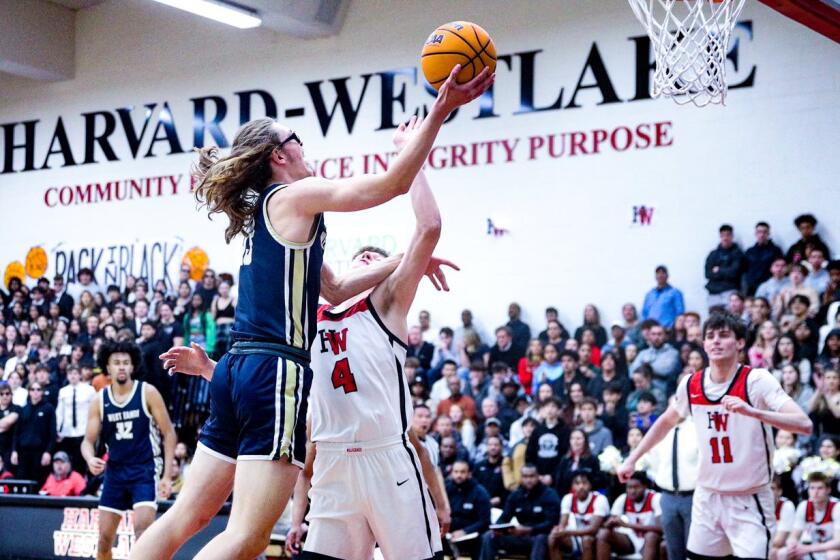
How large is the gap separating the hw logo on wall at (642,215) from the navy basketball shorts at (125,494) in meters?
7.96

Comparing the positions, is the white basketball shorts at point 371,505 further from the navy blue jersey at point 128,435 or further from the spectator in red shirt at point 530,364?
the spectator in red shirt at point 530,364

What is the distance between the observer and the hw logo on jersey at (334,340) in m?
5.52

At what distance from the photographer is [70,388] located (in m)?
17.9

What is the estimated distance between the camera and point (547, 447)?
13195 mm

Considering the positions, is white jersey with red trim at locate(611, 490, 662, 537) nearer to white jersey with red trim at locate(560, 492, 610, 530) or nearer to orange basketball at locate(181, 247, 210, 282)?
white jersey with red trim at locate(560, 492, 610, 530)

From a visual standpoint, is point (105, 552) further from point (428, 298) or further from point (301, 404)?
point (428, 298)

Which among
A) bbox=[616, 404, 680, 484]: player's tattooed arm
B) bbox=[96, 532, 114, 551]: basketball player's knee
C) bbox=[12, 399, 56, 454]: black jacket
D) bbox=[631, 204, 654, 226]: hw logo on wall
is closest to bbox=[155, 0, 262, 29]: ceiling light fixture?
bbox=[631, 204, 654, 226]: hw logo on wall

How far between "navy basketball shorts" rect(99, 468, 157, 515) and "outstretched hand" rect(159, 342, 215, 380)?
449 centimetres

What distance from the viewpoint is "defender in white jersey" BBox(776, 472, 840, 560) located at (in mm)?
10461

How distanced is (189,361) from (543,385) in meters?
9.32

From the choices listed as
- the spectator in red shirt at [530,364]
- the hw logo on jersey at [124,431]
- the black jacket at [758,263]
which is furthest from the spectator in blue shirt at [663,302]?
the hw logo on jersey at [124,431]

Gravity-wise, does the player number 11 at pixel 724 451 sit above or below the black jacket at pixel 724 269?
below

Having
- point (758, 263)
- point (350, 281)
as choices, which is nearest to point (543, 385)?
point (758, 263)

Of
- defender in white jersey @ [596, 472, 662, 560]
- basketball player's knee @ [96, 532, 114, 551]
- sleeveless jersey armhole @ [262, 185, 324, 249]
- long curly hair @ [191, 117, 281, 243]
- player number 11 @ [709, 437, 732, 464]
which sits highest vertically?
long curly hair @ [191, 117, 281, 243]
